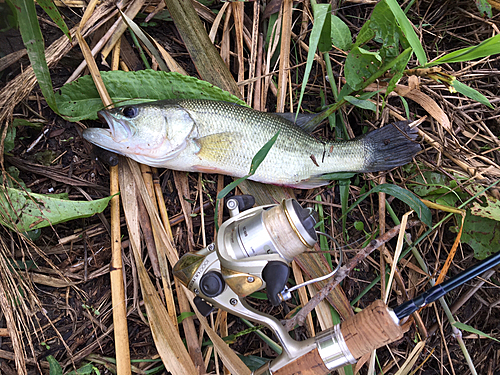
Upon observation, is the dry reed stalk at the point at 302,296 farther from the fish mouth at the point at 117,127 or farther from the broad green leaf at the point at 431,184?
the fish mouth at the point at 117,127

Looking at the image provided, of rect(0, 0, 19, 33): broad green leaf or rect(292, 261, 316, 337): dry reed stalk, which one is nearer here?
rect(0, 0, 19, 33): broad green leaf

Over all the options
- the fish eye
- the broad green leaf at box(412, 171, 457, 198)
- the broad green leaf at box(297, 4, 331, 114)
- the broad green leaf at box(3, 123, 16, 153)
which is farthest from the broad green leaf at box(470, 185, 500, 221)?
A: the broad green leaf at box(3, 123, 16, 153)

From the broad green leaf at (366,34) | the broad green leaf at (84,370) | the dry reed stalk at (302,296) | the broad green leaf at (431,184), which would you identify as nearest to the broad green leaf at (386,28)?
the broad green leaf at (366,34)

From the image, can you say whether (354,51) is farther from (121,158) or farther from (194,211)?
(121,158)

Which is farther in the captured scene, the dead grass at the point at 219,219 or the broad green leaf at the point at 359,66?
the broad green leaf at the point at 359,66

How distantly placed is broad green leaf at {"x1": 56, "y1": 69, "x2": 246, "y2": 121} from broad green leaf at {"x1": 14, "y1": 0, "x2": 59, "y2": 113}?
268mm

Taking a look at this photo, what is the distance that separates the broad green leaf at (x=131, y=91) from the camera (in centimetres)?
243

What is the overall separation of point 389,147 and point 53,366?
2713 mm

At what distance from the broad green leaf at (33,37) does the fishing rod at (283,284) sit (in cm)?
136

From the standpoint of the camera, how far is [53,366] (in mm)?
2213

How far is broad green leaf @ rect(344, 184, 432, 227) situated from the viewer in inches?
98.7

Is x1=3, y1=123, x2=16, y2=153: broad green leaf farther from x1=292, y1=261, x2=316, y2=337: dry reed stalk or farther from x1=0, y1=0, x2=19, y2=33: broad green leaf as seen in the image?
x1=292, y1=261, x2=316, y2=337: dry reed stalk

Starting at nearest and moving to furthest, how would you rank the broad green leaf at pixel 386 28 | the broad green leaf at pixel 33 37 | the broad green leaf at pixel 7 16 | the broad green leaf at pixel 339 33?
the broad green leaf at pixel 33 37 < the broad green leaf at pixel 7 16 < the broad green leaf at pixel 386 28 < the broad green leaf at pixel 339 33

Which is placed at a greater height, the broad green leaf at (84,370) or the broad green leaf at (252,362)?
the broad green leaf at (84,370)
